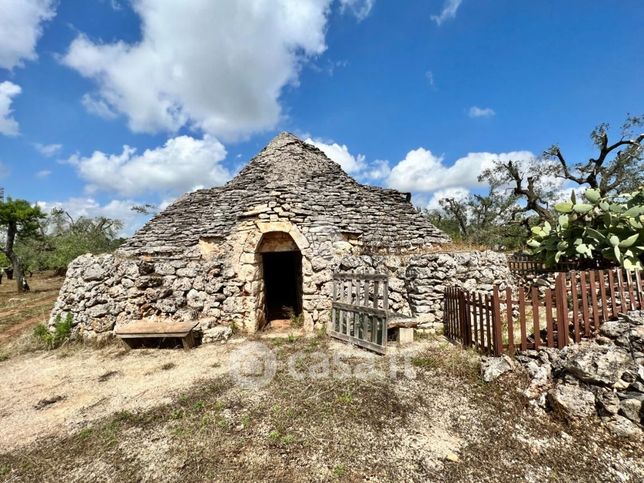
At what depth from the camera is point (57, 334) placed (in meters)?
6.99

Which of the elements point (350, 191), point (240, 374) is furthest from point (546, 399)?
point (350, 191)

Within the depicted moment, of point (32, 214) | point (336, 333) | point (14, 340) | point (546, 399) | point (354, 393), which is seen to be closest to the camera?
point (546, 399)

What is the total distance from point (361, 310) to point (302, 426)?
10.3 feet

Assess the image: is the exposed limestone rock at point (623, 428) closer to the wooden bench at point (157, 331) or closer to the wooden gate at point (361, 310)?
the wooden gate at point (361, 310)

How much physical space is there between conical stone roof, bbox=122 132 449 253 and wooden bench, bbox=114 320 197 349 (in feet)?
6.65

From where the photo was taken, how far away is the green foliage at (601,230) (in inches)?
222

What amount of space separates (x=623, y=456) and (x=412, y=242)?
18.4ft

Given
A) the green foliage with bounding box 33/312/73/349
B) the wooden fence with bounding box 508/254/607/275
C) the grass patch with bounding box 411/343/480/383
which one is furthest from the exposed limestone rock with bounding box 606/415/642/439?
the green foliage with bounding box 33/312/73/349

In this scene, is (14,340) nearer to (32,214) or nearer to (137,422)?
(137,422)

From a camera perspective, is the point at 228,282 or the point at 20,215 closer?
the point at 228,282

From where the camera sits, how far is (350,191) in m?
8.72

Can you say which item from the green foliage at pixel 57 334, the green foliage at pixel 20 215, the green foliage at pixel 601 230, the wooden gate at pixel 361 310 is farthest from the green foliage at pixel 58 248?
the green foliage at pixel 601 230

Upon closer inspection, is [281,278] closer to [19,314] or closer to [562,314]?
[562,314]

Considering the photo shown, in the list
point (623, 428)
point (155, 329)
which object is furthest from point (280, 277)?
point (623, 428)
